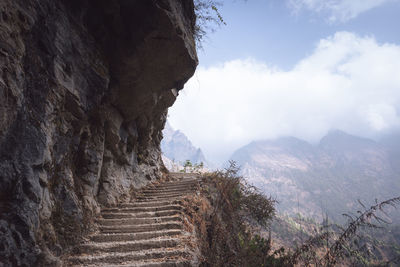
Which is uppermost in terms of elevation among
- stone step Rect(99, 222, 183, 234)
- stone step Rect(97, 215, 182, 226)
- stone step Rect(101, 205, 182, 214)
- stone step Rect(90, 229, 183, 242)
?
stone step Rect(101, 205, 182, 214)

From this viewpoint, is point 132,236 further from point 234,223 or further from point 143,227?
point 234,223

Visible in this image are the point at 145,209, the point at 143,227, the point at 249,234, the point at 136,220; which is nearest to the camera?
the point at 143,227

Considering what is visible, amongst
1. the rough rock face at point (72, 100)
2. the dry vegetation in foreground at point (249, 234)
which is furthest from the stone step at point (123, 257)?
the dry vegetation in foreground at point (249, 234)

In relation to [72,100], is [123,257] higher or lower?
lower

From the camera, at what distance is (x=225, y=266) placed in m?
4.04


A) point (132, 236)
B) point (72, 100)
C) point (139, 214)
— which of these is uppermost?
point (72, 100)

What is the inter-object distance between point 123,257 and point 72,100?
2.91 meters

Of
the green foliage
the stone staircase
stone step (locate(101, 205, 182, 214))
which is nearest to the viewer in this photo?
the stone staircase

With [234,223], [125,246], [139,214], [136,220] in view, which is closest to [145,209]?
[139,214]

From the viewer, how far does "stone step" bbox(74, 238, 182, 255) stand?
12.6 feet

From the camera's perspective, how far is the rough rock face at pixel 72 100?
2.70m

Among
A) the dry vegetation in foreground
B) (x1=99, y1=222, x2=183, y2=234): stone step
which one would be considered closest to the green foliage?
the dry vegetation in foreground

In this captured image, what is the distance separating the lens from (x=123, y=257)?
3553 millimetres

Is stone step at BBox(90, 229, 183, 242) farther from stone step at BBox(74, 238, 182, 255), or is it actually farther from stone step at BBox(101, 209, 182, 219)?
stone step at BBox(101, 209, 182, 219)
